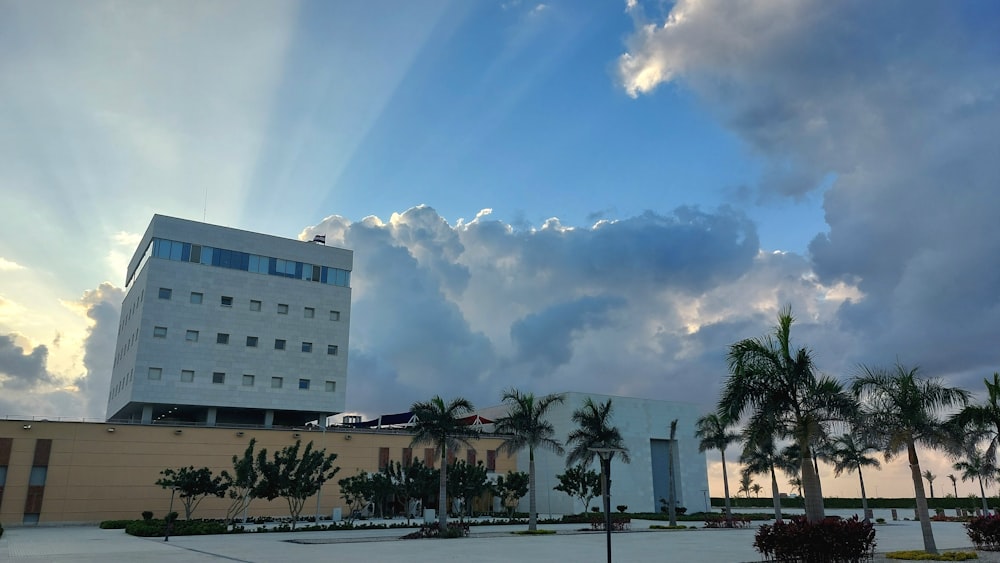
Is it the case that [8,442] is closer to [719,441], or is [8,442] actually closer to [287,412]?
[287,412]

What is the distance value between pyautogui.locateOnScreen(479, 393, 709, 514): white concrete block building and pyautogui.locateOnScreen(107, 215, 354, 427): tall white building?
24.5 meters

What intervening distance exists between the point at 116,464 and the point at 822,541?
5384cm

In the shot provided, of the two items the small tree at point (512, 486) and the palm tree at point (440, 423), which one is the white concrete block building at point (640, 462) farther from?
the palm tree at point (440, 423)

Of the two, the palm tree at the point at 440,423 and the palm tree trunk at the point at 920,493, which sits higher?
the palm tree at the point at 440,423

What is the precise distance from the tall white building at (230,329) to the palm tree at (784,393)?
178 feet

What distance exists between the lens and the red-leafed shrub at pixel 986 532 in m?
25.8

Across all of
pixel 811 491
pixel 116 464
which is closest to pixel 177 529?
pixel 116 464

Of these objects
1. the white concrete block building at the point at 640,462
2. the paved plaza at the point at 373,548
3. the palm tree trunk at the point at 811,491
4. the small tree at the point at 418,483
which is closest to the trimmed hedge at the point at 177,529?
the paved plaza at the point at 373,548

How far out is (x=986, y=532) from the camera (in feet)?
85.5

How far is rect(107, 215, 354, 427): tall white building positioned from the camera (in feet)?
210

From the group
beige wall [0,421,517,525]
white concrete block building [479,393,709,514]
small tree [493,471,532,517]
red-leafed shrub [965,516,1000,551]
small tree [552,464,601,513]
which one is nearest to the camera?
red-leafed shrub [965,516,1000,551]

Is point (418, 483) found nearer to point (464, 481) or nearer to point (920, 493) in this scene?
point (464, 481)

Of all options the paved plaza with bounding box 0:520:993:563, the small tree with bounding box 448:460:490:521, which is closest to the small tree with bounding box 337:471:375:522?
the small tree with bounding box 448:460:490:521

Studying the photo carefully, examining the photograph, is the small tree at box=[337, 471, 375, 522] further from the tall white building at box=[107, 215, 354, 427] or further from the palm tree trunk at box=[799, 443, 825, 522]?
the palm tree trunk at box=[799, 443, 825, 522]
